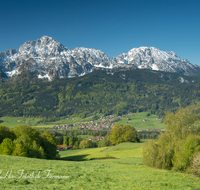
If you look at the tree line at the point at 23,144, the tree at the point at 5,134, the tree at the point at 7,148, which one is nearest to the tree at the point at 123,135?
the tree line at the point at 23,144

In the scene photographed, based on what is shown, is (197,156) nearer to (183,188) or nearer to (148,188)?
(183,188)

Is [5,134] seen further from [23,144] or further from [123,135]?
[123,135]

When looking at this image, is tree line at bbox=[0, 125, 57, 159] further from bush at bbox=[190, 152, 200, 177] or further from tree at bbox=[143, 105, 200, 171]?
bush at bbox=[190, 152, 200, 177]

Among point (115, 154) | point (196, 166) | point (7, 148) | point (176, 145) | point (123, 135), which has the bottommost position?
point (115, 154)

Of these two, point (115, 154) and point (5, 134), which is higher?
point (5, 134)

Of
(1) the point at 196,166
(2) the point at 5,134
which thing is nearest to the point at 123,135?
(2) the point at 5,134

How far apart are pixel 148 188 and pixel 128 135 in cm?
8534

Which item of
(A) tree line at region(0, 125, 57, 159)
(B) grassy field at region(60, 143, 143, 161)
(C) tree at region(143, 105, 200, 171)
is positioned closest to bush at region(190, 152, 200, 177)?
(C) tree at region(143, 105, 200, 171)

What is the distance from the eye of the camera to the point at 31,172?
22.1 m

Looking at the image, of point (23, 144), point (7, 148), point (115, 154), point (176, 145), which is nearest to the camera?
point (176, 145)

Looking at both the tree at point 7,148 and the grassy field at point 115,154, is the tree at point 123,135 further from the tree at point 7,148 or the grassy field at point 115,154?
the tree at point 7,148

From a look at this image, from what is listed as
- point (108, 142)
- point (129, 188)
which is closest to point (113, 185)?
point (129, 188)

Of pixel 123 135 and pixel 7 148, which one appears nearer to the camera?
pixel 7 148

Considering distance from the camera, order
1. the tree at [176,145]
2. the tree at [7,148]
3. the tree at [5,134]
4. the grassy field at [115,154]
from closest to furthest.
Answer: the tree at [176,145]
the tree at [7,148]
the tree at [5,134]
the grassy field at [115,154]
